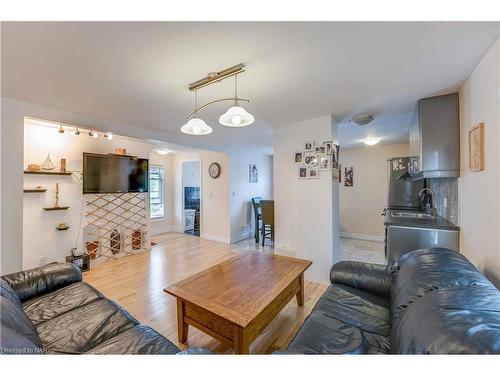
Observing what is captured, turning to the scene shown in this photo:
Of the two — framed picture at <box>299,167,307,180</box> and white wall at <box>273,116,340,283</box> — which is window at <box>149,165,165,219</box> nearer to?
white wall at <box>273,116,340,283</box>

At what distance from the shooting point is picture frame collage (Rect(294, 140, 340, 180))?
2.83 m

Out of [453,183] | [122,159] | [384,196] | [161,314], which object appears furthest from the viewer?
[384,196]

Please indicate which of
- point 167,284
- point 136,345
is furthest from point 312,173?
point 136,345

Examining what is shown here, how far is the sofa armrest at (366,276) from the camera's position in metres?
1.67

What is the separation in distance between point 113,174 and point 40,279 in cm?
220

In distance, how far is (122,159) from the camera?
3.68 metres

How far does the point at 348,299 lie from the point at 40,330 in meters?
2.07

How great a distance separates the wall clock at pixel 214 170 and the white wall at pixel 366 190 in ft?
10.2

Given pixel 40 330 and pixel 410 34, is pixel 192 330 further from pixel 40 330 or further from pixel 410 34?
pixel 410 34

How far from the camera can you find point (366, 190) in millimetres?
5055

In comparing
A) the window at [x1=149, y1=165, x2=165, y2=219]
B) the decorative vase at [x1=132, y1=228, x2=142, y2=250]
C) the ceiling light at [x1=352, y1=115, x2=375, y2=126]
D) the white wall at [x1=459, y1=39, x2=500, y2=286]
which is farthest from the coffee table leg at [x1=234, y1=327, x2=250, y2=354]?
the window at [x1=149, y1=165, x2=165, y2=219]

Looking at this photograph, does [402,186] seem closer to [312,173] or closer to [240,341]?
[312,173]

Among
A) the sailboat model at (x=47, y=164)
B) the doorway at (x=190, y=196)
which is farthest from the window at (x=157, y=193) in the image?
the sailboat model at (x=47, y=164)
